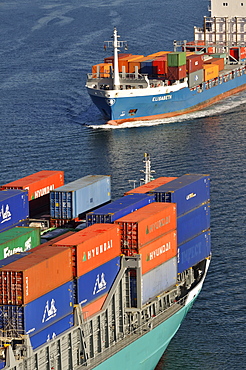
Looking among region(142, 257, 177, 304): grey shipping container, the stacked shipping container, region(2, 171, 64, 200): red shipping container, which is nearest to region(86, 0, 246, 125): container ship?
region(2, 171, 64, 200): red shipping container

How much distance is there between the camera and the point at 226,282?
5156cm

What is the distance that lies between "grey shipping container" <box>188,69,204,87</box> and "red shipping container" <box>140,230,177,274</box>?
62.3 meters

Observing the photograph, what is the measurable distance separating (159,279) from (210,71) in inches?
2754

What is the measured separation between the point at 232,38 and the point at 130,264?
304ft

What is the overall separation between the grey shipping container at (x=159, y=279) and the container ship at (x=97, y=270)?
0.05 m

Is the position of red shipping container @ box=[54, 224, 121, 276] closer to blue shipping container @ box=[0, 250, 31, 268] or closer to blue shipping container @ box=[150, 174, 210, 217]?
blue shipping container @ box=[0, 250, 31, 268]

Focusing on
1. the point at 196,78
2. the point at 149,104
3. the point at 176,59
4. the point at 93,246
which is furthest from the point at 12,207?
the point at 196,78

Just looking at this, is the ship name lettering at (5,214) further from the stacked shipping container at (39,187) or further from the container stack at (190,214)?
the container stack at (190,214)

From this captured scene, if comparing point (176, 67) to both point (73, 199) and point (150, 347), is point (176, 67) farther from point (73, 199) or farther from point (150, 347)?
point (150, 347)

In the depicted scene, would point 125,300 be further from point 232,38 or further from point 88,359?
point 232,38

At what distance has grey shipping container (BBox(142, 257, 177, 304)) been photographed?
4131cm

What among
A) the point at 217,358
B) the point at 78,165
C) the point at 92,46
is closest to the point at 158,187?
the point at 217,358

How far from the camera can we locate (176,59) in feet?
327

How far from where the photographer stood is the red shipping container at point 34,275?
33.6 metres
